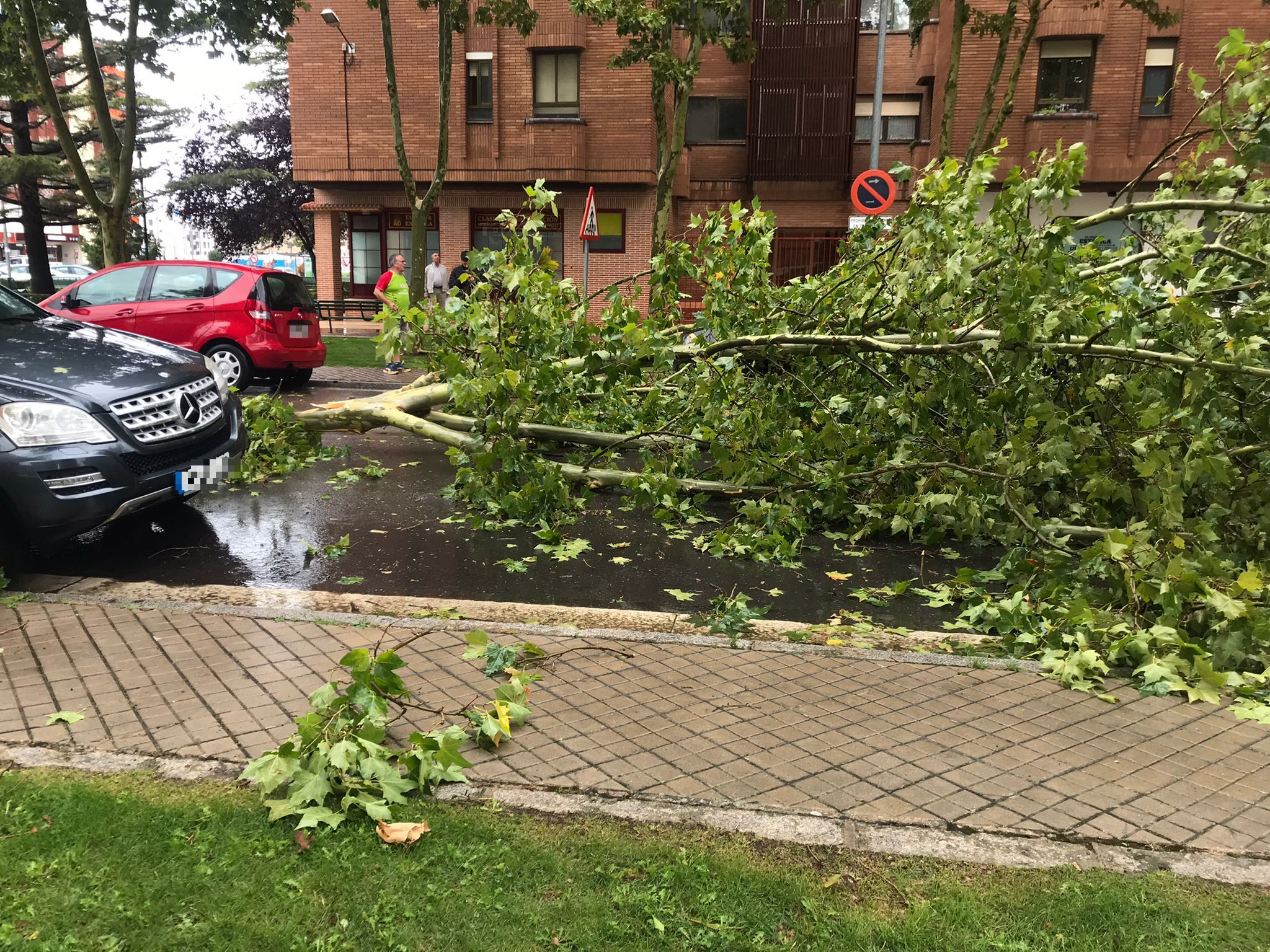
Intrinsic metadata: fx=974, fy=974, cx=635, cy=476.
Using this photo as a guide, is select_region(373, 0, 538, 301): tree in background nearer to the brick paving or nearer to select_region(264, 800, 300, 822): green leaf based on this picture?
the brick paving

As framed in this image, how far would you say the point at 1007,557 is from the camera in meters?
5.75

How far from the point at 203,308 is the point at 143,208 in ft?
130

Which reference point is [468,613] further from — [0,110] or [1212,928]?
[0,110]

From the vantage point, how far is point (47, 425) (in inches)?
209

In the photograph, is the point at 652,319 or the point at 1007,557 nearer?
the point at 1007,557

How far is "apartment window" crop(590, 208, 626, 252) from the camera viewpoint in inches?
1032

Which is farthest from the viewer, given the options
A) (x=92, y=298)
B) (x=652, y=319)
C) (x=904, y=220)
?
(x=92, y=298)

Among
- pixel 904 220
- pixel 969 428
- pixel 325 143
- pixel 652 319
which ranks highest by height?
pixel 325 143

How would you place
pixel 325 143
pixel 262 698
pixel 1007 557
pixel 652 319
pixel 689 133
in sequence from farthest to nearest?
1. pixel 689 133
2. pixel 325 143
3. pixel 652 319
4. pixel 1007 557
5. pixel 262 698

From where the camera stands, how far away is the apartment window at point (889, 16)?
28.4 m

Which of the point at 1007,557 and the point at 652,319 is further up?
the point at 652,319

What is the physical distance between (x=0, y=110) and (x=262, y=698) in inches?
1314

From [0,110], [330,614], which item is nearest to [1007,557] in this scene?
[330,614]

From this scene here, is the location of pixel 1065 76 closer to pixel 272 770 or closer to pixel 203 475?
pixel 203 475
